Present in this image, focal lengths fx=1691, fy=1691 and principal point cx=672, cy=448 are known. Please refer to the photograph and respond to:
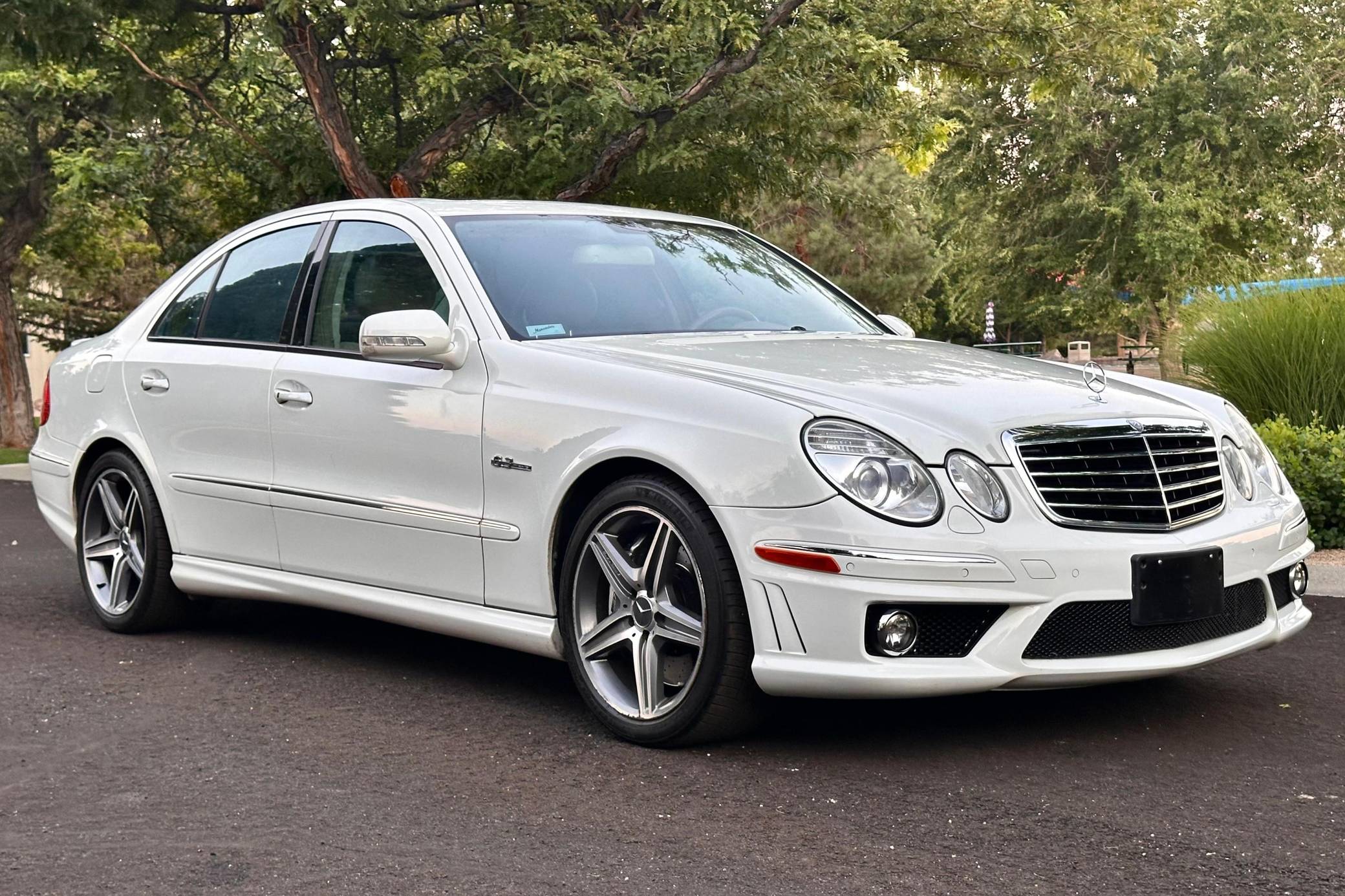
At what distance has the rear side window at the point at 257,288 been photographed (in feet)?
20.5

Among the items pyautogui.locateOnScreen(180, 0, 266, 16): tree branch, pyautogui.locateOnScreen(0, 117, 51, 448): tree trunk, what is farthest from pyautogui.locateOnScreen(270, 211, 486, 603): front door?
pyautogui.locateOnScreen(0, 117, 51, 448): tree trunk

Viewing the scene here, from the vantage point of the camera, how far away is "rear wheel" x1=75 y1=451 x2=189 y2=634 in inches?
263

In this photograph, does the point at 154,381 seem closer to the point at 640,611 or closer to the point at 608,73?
the point at 640,611

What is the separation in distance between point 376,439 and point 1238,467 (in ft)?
8.90

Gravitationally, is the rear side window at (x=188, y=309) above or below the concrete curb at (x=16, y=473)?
above

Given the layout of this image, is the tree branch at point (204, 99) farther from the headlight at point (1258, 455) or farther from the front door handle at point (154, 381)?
the headlight at point (1258, 455)

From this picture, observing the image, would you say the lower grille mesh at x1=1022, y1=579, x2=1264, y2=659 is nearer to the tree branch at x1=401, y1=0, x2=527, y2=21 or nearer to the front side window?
the front side window

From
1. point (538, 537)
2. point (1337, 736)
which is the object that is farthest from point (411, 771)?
point (1337, 736)

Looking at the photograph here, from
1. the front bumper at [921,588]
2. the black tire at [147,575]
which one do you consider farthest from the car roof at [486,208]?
the front bumper at [921,588]

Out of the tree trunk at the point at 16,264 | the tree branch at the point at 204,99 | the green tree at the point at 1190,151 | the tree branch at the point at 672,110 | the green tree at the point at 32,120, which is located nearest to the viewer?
the tree branch at the point at 672,110

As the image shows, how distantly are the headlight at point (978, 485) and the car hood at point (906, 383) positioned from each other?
0.10ft

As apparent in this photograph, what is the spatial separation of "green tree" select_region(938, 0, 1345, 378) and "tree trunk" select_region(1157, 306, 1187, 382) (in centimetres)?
2462

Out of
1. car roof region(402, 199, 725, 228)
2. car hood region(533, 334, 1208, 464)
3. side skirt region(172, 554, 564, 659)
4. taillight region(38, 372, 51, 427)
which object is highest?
car roof region(402, 199, 725, 228)

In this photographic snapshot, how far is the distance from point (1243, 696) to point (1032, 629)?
139 centimetres
